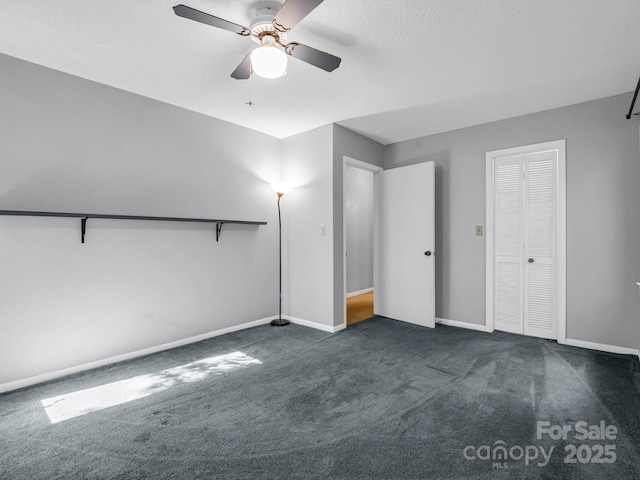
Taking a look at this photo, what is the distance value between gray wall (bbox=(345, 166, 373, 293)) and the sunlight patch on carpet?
11.4ft

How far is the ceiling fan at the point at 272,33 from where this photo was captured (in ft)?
5.41

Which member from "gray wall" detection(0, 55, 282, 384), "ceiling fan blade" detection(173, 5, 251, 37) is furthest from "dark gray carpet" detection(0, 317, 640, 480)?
"ceiling fan blade" detection(173, 5, 251, 37)

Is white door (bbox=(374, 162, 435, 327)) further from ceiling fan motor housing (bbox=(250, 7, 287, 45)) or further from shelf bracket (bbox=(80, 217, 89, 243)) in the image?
shelf bracket (bbox=(80, 217, 89, 243))

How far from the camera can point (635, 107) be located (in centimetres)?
304

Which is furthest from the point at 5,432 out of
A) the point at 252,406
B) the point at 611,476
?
the point at 611,476

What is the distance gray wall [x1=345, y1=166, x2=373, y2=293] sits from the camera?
6180 millimetres

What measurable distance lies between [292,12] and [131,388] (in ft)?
9.05

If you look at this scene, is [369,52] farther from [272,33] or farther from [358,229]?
[358,229]

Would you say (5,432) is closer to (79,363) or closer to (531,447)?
(79,363)

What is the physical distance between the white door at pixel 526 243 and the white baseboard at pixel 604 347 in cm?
20

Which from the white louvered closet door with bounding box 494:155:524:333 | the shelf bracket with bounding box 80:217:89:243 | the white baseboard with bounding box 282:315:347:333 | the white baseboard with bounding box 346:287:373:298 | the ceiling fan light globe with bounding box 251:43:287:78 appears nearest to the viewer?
the ceiling fan light globe with bounding box 251:43:287:78

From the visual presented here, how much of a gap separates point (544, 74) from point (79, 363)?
4.61 m

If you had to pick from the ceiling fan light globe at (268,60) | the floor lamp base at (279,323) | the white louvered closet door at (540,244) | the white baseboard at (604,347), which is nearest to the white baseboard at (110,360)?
the floor lamp base at (279,323)

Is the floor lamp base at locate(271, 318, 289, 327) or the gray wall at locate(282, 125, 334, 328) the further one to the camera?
the floor lamp base at locate(271, 318, 289, 327)
